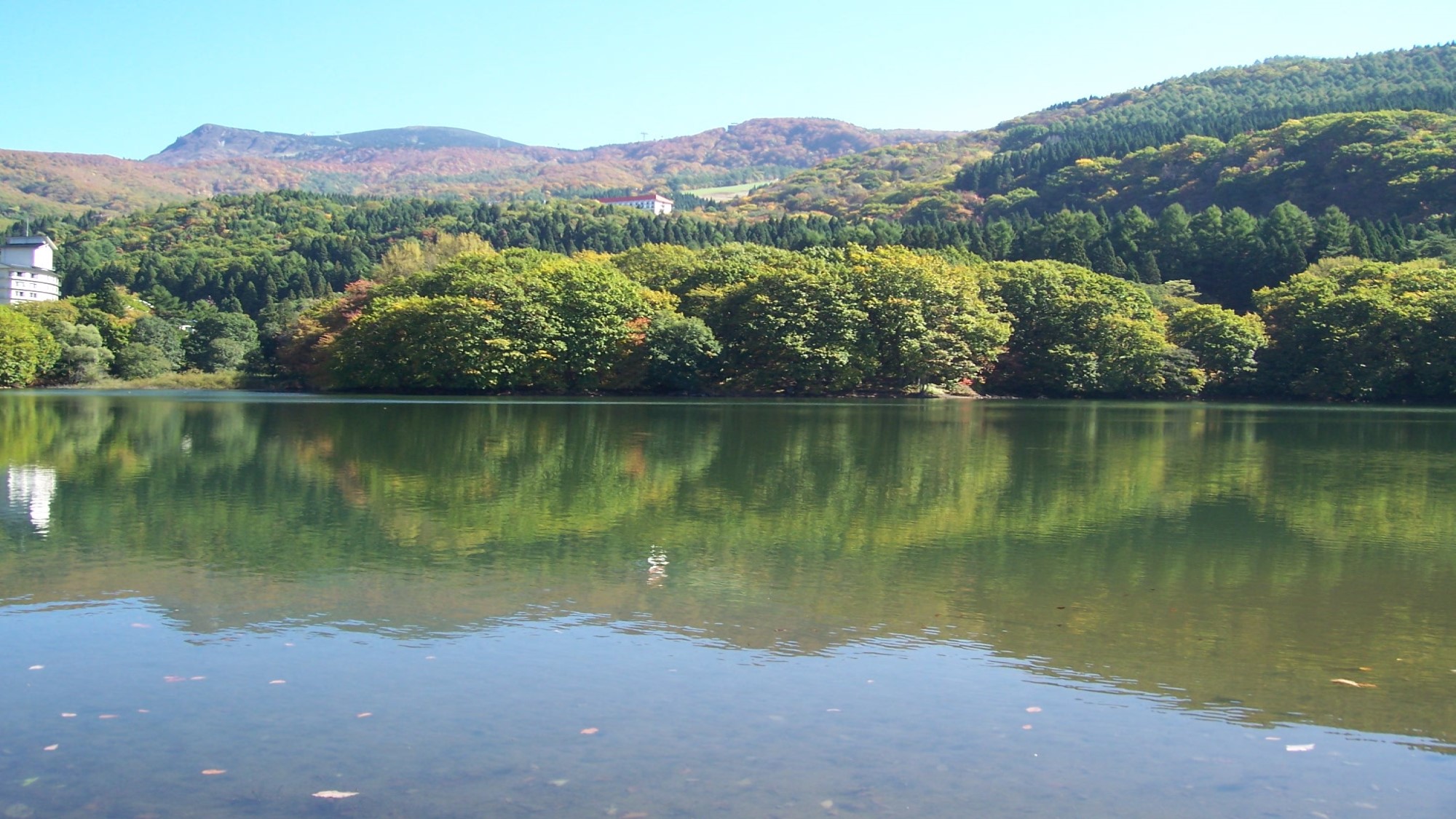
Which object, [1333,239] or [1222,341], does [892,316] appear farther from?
[1333,239]

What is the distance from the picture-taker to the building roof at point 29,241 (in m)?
159

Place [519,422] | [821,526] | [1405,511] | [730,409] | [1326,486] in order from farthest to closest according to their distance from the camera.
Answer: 1. [730,409]
2. [519,422]
3. [1326,486]
4. [1405,511]
5. [821,526]

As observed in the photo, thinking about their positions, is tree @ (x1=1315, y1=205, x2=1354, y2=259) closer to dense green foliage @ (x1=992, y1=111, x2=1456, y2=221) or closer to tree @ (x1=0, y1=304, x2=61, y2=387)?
dense green foliage @ (x1=992, y1=111, x2=1456, y2=221)

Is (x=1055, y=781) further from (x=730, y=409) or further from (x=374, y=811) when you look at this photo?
(x=730, y=409)

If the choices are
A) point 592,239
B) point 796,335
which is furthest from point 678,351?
point 592,239

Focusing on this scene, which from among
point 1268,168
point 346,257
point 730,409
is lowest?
point 730,409

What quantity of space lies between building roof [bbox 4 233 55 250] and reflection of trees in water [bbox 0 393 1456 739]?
5804 inches

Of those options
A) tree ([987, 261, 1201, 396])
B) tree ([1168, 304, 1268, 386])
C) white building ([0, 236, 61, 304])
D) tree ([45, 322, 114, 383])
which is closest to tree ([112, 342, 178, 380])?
tree ([45, 322, 114, 383])

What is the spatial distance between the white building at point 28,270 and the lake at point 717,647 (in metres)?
148

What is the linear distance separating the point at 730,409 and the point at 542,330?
26.8 meters

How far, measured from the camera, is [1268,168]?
150m

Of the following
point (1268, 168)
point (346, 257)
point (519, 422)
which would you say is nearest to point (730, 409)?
point (519, 422)

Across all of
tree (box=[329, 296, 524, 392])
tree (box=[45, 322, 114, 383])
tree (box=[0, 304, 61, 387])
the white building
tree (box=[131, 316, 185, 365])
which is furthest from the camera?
the white building

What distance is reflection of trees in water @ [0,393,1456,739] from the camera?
10.9 m
